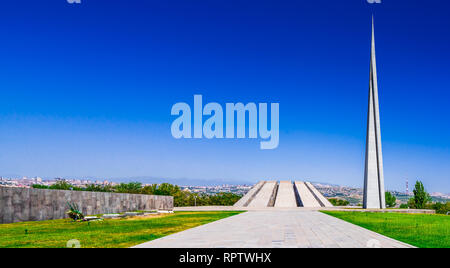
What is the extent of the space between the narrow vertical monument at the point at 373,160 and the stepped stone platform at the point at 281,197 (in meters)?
7.66

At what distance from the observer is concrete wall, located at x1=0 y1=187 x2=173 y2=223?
51.5 ft

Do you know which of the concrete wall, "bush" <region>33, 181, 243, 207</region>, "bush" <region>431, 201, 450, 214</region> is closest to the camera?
the concrete wall

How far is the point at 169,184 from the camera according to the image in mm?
67250

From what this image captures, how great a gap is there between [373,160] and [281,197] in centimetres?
1645

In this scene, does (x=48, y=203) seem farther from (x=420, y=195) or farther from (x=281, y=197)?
(x=420, y=195)

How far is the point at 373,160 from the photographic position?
34062 millimetres

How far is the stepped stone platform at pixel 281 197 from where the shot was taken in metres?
42.1

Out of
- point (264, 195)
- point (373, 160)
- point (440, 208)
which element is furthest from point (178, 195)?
point (440, 208)

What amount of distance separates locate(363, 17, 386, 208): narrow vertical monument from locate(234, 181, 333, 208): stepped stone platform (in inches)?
302

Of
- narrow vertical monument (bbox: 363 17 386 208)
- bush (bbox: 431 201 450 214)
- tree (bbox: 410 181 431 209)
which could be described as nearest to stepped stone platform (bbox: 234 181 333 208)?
narrow vertical monument (bbox: 363 17 386 208)

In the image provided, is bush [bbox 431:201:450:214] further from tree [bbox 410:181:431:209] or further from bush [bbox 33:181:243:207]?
bush [bbox 33:181:243:207]
